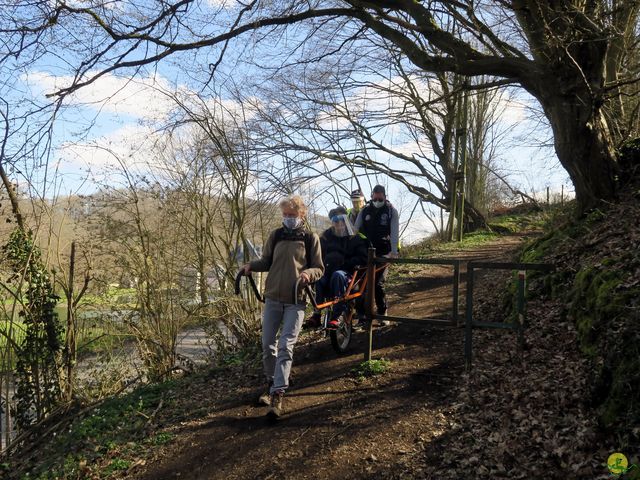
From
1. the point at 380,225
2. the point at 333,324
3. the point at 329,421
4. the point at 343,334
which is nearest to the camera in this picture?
the point at 329,421

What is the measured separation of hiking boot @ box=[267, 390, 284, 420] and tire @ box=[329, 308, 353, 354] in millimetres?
1499

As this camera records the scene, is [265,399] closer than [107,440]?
Yes

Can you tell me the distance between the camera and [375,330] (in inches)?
298

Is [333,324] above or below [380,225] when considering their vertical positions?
below

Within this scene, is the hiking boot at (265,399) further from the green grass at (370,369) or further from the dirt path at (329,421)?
the green grass at (370,369)

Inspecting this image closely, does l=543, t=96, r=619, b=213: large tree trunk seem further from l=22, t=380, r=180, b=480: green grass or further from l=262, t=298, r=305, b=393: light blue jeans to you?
l=22, t=380, r=180, b=480: green grass

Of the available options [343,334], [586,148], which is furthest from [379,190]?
[586,148]

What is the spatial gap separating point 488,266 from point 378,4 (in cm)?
550

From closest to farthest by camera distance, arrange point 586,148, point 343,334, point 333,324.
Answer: point 333,324
point 343,334
point 586,148

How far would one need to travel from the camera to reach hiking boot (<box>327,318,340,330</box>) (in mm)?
6250

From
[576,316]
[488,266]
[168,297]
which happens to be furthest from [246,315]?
[576,316]

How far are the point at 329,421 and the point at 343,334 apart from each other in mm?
1915

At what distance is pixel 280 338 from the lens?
5199mm

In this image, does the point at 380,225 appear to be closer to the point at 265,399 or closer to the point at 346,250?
the point at 346,250
